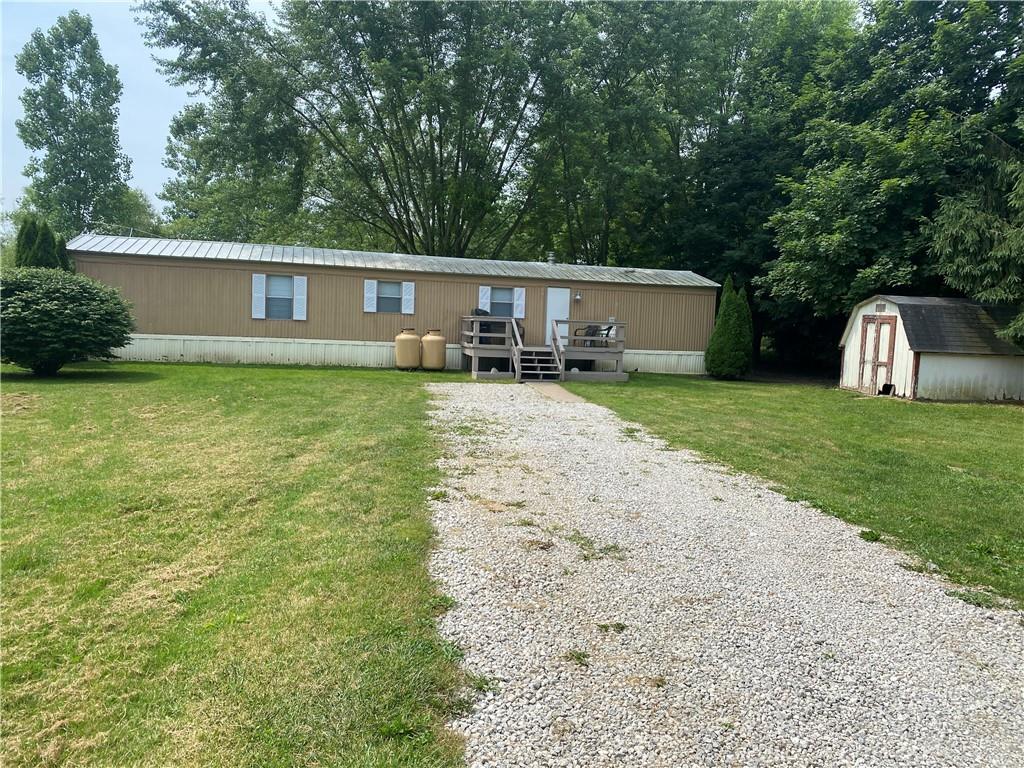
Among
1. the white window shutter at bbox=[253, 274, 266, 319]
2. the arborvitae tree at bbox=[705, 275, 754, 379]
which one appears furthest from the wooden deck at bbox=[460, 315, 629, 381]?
the white window shutter at bbox=[253, 274, 266, 319]

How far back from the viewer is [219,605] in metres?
3.18

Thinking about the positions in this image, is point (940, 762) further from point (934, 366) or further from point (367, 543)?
point (934, 366)

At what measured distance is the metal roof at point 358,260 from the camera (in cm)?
1509

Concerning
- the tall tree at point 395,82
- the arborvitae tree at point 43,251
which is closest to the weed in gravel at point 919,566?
the arborvitae tree at point 43,251

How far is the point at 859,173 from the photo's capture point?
53.4 ft

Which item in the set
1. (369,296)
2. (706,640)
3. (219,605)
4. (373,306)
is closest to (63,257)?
(369,296)

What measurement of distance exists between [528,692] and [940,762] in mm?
1435

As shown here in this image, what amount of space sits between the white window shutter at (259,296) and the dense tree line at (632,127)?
825 cm

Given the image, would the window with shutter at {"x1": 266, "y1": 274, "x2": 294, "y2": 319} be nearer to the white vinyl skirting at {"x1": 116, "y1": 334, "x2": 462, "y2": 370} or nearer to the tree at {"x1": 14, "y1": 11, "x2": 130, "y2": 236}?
the white vinyl skirting at {"x1": 116, "y1": 334, "x2": 462, "y2": 370}

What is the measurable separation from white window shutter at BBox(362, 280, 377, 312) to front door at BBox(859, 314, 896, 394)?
37.7 feet

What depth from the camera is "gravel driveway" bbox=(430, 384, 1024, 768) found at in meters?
2.33

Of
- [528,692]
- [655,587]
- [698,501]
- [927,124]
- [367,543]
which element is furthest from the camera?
[927,124]

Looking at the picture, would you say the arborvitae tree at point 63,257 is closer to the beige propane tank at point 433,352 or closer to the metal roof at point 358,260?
the metal roof at point 358,260

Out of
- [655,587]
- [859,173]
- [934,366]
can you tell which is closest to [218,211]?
[859,173]
